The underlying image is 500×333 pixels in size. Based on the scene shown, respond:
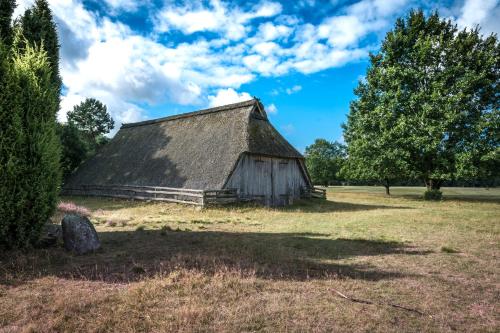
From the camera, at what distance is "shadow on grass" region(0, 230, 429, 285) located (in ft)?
21.5

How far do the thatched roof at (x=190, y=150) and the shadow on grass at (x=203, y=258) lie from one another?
431 inches

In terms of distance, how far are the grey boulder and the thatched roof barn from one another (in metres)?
12.3

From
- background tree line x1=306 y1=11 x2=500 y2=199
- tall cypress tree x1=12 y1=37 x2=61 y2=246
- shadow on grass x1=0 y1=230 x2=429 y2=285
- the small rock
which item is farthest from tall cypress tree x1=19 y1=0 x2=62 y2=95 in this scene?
background tree line x1=306 y1=11 x2=500 y2=199

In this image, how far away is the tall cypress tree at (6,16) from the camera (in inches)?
475

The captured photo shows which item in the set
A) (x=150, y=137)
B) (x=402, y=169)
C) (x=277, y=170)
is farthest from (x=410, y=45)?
(x=150, y=137)

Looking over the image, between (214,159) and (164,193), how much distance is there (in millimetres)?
4351

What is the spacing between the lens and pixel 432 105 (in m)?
27.1

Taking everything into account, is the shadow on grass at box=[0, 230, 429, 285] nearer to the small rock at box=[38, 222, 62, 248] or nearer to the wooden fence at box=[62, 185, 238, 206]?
the small rock at box=[38, 222, 62, 248]

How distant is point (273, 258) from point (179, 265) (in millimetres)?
2482

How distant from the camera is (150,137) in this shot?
30.7m

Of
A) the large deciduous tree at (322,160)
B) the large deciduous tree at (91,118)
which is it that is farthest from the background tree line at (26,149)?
the large deciduous tree at (322,160)

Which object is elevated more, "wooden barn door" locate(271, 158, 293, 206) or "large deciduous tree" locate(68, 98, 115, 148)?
"large deciduous tree" locate(68, 98, 115, 148)

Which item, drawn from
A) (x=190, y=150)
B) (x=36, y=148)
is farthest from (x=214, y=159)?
(x=36, y=148)

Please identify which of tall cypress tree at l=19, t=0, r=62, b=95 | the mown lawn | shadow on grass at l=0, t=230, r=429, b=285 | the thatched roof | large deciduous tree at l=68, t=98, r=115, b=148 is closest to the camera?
the mown lawn
